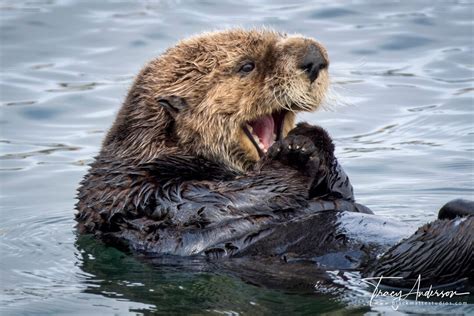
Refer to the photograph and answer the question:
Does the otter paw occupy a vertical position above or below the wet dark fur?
above

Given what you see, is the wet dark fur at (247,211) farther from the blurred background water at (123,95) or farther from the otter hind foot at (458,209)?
the otter hind foot at (458,209)

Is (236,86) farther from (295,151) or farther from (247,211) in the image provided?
(247,211)

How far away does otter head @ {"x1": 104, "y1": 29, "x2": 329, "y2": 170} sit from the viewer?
600 cm

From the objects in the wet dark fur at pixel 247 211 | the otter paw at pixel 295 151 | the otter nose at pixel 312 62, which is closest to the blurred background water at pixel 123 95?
the wet dark fur at pixel 247 211

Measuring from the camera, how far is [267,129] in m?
6.28

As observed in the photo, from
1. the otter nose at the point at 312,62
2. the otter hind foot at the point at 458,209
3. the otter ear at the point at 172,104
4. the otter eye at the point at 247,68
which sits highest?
the otter nose at the point at 312,62

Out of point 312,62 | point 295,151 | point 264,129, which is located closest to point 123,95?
point 264,129

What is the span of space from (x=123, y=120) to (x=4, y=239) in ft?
3.94

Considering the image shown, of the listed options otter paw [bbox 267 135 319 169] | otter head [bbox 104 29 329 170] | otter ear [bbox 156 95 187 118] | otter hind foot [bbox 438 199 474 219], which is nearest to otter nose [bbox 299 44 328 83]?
otter head [bbox 104 29 329 170]

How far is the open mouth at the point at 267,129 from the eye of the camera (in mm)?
6168

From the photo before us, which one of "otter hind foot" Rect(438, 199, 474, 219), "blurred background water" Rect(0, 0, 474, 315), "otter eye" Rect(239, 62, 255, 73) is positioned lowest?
"blurred background water" Rect(0, 0, 474, 315)

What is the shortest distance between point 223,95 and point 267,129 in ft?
1.31

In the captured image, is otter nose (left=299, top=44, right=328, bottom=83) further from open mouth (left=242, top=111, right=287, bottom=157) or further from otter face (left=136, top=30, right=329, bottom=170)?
open mouth (left=242, top=111, right=287, bottom=157)

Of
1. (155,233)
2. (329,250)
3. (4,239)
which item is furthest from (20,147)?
(329,250)
